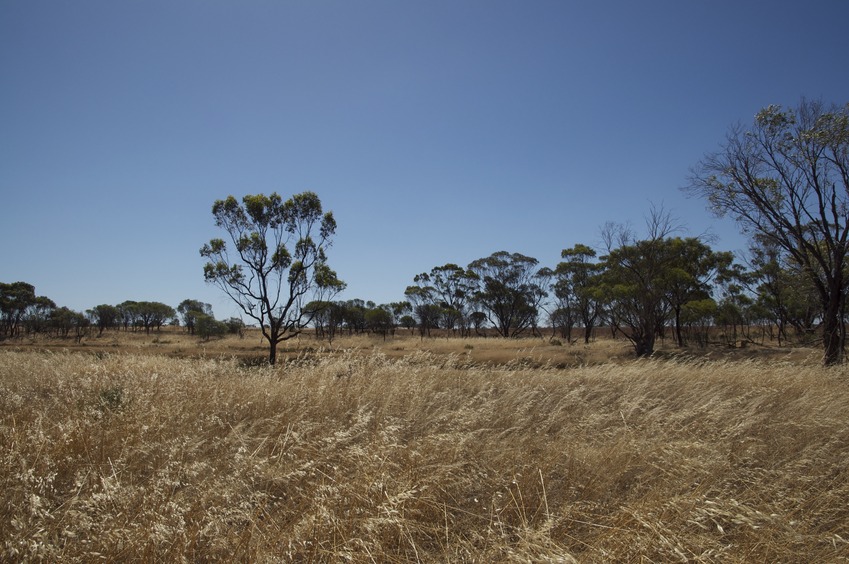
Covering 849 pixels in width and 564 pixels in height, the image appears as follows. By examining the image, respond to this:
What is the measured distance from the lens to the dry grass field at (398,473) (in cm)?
242

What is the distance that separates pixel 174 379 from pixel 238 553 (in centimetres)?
448

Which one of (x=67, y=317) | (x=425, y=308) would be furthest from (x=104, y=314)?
(x=425, y=308)

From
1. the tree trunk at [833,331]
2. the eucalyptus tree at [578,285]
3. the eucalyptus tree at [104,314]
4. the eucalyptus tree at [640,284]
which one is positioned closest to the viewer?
the tree trunk at [833,331]

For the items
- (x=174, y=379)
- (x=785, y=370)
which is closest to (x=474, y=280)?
(x=785, y=370)

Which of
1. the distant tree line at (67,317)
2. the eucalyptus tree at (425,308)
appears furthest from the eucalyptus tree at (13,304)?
the eucalyptus tree at (425,308)

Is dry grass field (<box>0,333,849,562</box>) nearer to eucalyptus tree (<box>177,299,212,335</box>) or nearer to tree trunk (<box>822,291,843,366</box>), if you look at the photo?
tree trunk (<box>822,291,843,366</box>)

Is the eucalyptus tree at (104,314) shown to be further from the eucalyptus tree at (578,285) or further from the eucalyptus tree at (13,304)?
the eucalyptus tree at (578,285)

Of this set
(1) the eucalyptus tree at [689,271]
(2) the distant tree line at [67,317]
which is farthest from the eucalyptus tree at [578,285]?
(2) the distant tree line at [67,317]

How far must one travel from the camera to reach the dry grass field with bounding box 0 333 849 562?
2418mm

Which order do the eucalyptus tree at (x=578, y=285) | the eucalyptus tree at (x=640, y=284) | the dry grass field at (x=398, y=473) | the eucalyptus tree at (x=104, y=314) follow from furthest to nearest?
the eucalyptus tree at (x=104, y=314)
the eucalyptus tree at (x=578, y=285)
the eucalyptus tree at (x=640, y=284)
the dry grass field at (x=398, y=473)

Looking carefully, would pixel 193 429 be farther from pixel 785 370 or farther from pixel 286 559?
pixel 785 370

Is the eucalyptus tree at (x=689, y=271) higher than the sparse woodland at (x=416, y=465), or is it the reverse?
the eucalyptus tree at (x=689, y=271)

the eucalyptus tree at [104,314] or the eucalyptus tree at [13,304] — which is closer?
the eucalyptus tree at [13,304]

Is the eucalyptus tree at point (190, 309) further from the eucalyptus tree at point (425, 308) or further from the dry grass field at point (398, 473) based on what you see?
the dry grass field at point (398, 473)
